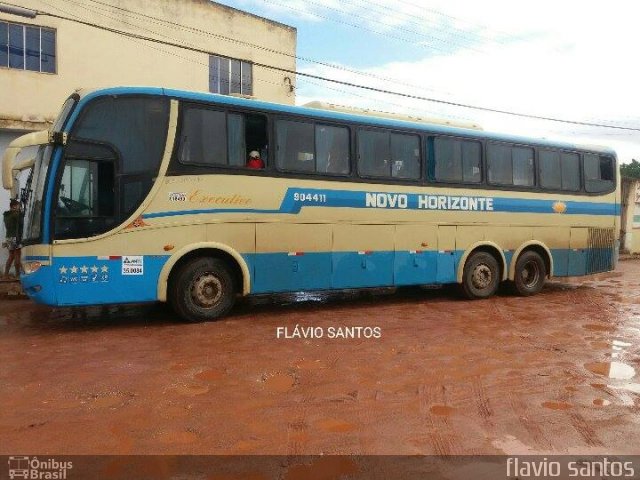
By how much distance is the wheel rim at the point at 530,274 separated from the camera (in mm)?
11570

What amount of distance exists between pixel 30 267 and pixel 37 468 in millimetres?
4300

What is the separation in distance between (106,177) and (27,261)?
1.55 m

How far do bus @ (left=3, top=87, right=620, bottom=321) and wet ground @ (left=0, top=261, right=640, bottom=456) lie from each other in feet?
A: 2.75

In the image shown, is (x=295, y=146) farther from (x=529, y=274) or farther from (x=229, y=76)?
(x=229, y=76)

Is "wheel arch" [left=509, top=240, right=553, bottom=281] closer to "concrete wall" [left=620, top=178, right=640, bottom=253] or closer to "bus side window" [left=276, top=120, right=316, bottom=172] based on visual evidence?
"bus side window" [left=276, top=120, right=316, bottom=172]

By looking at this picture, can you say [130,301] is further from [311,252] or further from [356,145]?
[356,145]

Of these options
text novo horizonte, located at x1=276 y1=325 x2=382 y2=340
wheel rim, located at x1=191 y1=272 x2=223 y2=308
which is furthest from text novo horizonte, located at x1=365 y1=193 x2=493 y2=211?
wheel rim, located at x1=191 y1=272 x2=223 y2=308

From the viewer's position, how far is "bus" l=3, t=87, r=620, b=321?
23.3 ft

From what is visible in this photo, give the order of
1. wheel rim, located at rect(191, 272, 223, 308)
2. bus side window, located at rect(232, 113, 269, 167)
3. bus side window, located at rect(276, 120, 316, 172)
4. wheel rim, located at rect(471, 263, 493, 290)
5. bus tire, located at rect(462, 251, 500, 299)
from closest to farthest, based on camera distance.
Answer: wheel rim, located at rect(191, 272, 223, 308), bus side window, located at rect(232, 113, 269, 167), bus side window, located at rect(276, 120, 316, 172), bus tire, located at rect(462, 251, 500, 299), wheel rim, located at rect(471, 263, 493, 290)

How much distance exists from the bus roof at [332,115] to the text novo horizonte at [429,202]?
4.15 ft

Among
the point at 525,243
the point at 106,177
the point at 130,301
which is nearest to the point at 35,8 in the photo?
Answer: the point at 106,177

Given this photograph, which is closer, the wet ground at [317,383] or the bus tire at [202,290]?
the wet ground at [317,383]

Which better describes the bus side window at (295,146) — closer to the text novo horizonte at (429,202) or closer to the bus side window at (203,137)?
the bus side window at (203,137)

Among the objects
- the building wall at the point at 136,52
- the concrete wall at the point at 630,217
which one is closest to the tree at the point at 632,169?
the concrete wall at the point at 630,217
